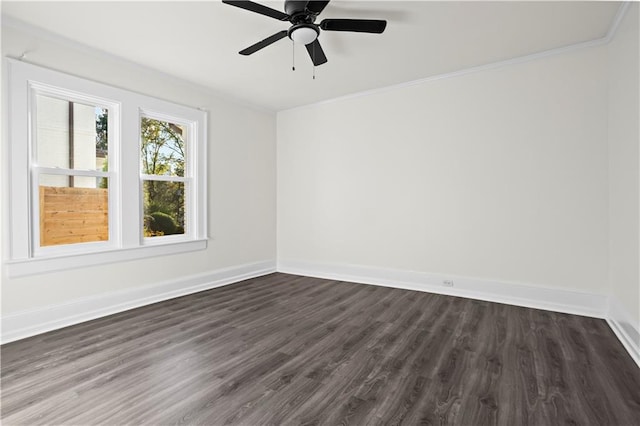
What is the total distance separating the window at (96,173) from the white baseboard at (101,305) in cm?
40

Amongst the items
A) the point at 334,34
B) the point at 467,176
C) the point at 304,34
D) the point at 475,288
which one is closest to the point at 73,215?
the point at 304,34

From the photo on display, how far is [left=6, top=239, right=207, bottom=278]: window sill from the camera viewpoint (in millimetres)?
2910

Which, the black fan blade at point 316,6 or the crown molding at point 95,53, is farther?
the crown molding at point 95,53

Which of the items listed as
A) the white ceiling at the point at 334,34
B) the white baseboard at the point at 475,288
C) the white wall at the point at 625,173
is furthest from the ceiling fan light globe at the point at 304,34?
the white baseboard at the point at 475,288

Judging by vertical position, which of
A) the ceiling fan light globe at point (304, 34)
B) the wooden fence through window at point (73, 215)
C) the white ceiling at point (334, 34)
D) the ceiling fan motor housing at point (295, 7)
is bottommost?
the wooden fence through window at point (73, 215)

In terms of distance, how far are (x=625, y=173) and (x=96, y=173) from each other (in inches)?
203

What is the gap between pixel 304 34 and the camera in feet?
8.67

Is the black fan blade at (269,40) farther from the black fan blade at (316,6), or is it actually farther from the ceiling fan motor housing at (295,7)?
the black fan blade at (316,6)

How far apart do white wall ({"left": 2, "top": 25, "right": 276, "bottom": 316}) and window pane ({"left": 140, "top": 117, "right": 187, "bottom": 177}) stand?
0.36 meters

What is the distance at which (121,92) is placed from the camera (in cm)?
360

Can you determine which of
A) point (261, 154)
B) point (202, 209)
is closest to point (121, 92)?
point (202, 209)

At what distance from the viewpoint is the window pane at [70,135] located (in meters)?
3.12

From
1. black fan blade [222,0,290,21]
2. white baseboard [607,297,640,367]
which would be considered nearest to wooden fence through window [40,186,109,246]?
black fan blade [222,0,290,21]

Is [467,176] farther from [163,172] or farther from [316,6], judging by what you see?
[163,172]
